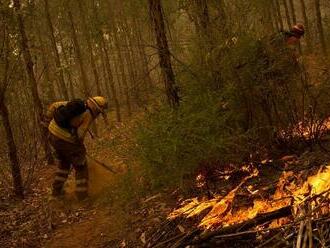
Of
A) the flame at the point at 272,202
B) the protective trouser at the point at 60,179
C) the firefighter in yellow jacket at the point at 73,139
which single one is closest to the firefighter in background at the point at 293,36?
the flame at the point at 272,202

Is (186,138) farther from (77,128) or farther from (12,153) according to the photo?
(12,153)

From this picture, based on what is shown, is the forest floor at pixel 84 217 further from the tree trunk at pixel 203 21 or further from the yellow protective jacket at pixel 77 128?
the tree trunk at pixel 203 21

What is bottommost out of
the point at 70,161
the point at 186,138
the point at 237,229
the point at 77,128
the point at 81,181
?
the point at 81,181

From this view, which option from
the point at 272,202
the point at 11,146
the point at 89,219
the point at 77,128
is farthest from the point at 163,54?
the point at 272,202

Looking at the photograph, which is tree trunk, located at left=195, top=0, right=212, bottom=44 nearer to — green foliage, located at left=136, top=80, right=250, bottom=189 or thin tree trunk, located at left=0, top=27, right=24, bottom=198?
green foliage, located at left=136, top=80, right=250, bottom=189

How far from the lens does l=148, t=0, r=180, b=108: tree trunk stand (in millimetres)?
7129

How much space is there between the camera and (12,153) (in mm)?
8602

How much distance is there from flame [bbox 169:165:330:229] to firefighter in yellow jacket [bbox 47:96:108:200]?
344 centimetres

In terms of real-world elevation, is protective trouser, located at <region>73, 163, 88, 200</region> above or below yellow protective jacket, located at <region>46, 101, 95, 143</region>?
below

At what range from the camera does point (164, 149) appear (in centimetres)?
634

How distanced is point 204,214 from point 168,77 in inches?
110

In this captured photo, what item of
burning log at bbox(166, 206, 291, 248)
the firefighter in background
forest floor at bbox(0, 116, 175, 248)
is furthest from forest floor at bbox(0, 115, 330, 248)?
the firefighter in background

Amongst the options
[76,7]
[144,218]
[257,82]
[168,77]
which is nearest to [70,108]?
[168,77]

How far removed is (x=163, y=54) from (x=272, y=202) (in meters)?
3.54
